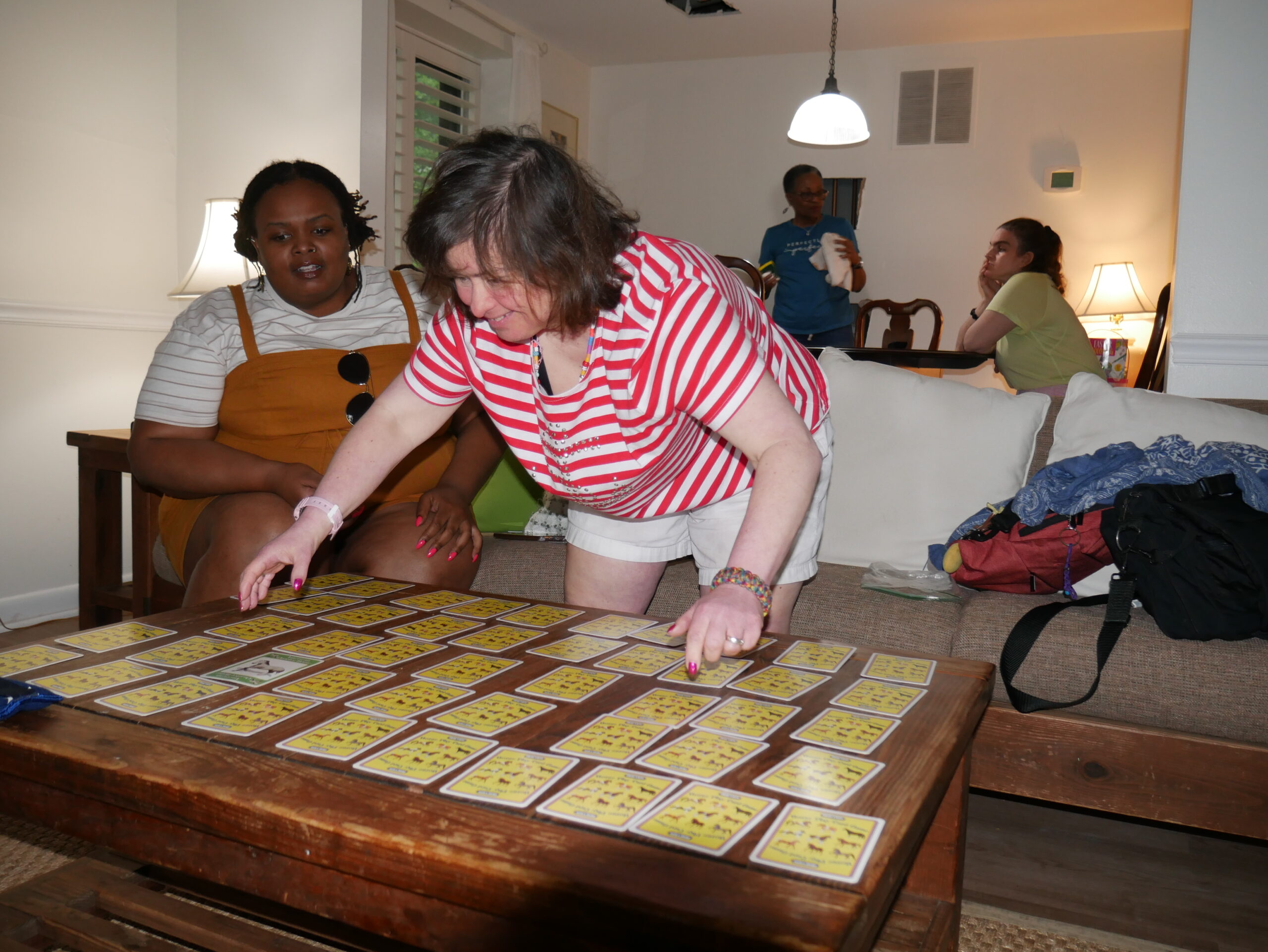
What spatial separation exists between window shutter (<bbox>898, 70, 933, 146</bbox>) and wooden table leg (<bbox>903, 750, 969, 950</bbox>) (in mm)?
5349

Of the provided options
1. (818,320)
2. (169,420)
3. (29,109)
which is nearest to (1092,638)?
(169,420)

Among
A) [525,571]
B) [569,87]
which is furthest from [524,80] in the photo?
[525,571]

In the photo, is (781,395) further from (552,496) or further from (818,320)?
(818,320)

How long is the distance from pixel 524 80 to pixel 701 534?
457 cm

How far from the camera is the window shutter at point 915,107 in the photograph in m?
5.72

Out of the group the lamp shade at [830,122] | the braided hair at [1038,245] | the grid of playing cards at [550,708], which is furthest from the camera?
the lamp shade at [830,122]

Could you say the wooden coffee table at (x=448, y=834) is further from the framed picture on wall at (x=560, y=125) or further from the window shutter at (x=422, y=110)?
the framed picture on wall at (x=560, y=125)

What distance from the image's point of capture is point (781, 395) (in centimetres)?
110

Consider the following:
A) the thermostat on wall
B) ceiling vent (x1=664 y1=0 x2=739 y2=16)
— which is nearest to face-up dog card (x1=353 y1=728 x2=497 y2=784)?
ceiling vent (x1=664 y1=0 x2=739 y2=16)

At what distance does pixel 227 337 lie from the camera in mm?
1839

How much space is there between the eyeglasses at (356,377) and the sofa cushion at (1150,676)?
1.19 metres

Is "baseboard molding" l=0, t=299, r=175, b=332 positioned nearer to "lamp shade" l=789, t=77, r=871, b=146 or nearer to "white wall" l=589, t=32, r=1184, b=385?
"lamp shade" l=789, t=77, r=871, b=146

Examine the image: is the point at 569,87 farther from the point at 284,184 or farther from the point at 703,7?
the point at 284,184

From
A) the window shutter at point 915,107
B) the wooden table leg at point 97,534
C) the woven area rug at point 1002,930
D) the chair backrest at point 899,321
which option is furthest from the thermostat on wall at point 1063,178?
the wooden table leg at point 97,534
